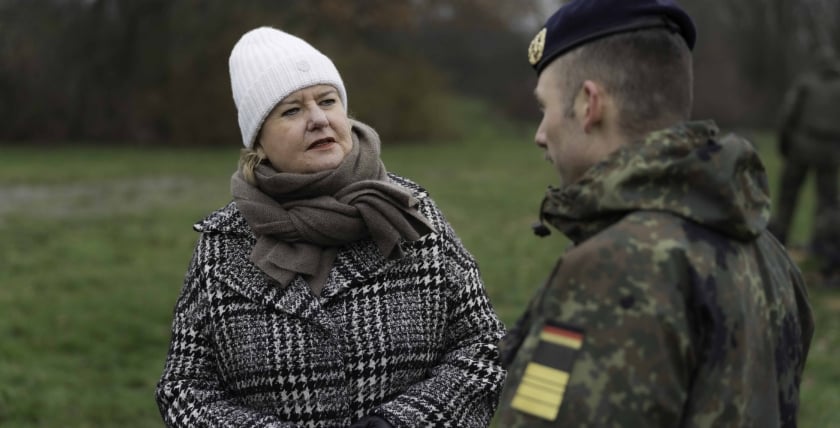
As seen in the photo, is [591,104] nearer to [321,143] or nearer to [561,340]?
[561,340]

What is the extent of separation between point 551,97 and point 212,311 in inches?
51.0

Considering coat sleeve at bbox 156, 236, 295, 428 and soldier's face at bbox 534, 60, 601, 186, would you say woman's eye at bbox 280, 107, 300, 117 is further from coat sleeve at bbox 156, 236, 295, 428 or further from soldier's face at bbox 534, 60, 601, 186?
soldier's face at bbox 534, 60, 601, 186

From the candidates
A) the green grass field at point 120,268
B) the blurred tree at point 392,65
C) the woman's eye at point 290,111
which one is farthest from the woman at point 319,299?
the blurred tree at point 392,65

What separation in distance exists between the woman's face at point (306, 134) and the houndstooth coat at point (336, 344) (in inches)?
9.2

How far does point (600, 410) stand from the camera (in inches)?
60.7

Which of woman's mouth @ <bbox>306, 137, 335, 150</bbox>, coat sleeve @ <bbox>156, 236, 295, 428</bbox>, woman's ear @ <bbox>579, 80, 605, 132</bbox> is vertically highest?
woman's ear @ <bbox>579, 80, 605, 132</bbox>

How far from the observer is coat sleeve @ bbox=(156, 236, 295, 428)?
8.66ft

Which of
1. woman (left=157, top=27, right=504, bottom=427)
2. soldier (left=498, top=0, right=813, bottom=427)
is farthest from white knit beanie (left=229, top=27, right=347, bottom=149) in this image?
soldier (left=498, top=0, right=813, bottom=427)

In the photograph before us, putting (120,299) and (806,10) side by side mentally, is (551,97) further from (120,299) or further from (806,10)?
(806,10)

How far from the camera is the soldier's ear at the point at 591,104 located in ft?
5.49

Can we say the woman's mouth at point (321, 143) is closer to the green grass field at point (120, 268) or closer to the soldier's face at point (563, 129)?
the soldier's face at point (563, 129)

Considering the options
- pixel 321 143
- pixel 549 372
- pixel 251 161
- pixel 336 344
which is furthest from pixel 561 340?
pixel 251 161

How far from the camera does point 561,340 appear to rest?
1573 mm

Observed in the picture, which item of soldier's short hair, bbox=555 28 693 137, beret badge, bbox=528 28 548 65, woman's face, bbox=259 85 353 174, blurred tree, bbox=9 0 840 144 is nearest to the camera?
soldier's short hair, bbox=555 28 693 137
